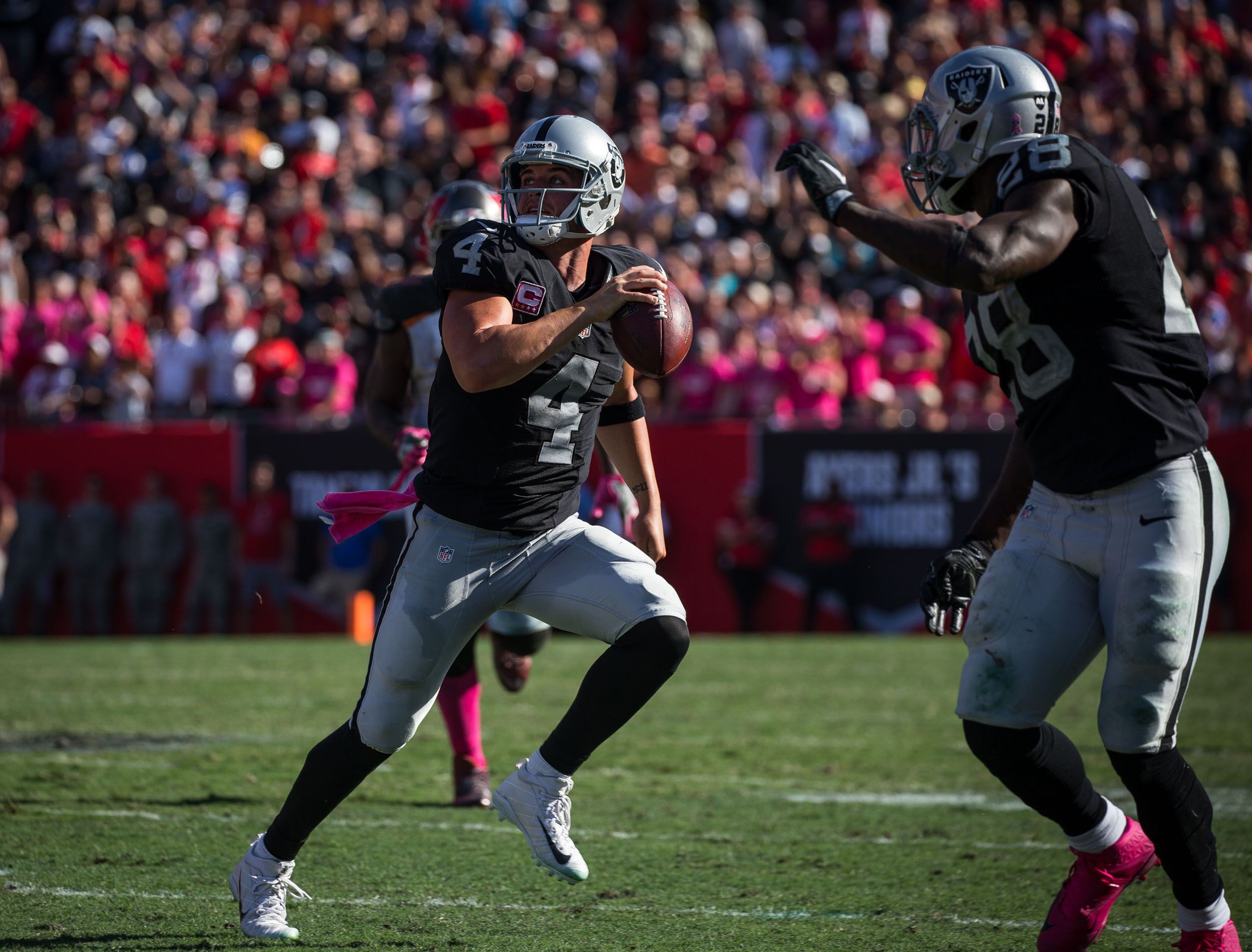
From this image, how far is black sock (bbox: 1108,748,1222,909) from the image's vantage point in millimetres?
3238

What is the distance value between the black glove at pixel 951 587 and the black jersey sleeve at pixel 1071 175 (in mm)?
827

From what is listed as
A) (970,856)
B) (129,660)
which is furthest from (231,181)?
(970,856)

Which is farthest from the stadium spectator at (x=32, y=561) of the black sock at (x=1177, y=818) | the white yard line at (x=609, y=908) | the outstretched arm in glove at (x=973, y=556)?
the black sock at (x=1177, y=818)

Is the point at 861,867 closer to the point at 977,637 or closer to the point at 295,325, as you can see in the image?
the point at 977,637

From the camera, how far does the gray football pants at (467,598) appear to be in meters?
3.64

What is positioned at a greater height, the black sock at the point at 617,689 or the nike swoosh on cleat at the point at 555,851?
the black sock at the point at 617,689

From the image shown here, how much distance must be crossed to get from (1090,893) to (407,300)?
3.09 meters

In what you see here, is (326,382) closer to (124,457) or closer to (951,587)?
(124,457)

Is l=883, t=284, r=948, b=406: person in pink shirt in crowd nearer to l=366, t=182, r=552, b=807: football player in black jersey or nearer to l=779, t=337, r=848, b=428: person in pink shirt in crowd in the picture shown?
l=779, t=337, r=848, b=428: person in pink shirt in crowd

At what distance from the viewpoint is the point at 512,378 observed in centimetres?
352

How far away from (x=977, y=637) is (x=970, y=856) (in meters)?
1.54

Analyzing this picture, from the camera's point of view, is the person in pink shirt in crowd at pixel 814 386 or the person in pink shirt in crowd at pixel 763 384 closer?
the person in pink shirt in crowd at pixel 814 386

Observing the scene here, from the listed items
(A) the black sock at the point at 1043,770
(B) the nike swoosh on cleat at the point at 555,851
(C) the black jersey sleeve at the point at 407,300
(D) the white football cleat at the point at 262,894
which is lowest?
(D) the white football cleat at the point at 262,894

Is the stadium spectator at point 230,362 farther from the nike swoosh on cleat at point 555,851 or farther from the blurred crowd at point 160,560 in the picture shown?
the nike swoosh on cleat at point 555,851
